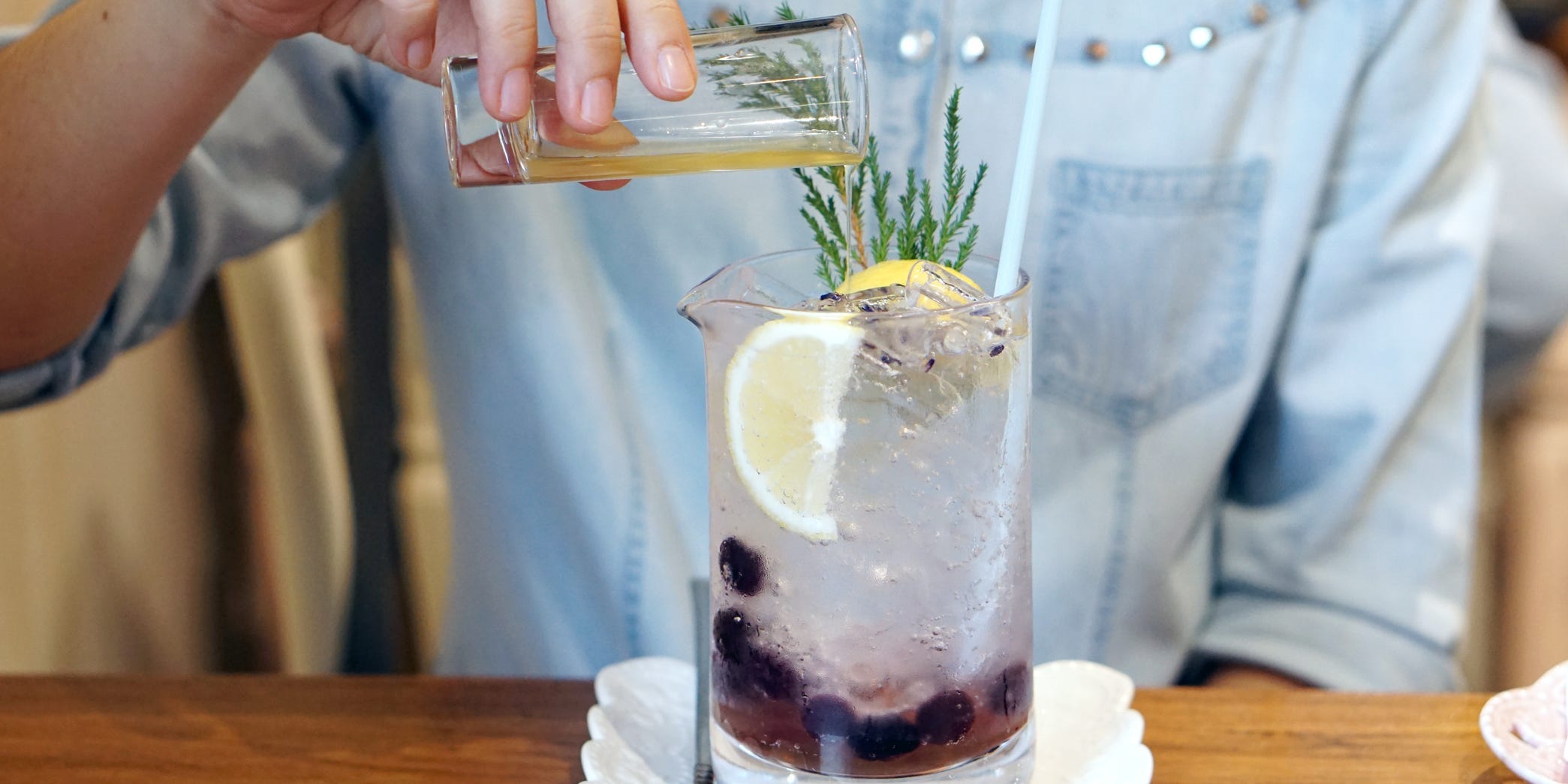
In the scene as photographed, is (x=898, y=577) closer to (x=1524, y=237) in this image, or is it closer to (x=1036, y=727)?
(x=1036, y=727)

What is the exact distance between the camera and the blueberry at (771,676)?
1.73ft

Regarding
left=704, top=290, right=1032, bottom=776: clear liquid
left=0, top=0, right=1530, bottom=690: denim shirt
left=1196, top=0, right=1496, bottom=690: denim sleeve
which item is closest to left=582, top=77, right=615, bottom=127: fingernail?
left=704, top=290, right=1032, bottom=776: clear liquid

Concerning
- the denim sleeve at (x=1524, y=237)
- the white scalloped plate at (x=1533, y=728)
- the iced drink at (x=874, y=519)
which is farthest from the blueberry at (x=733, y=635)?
the denim sleeve at (x=1524, y=237)

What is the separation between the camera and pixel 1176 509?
3.38 feet

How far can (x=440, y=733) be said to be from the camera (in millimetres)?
643

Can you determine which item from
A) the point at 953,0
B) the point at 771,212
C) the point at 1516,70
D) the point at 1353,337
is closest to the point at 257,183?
the point at 771,212

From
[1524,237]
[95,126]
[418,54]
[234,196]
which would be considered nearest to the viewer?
[418,54]

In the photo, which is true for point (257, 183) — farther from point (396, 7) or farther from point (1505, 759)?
point (1505, 759)

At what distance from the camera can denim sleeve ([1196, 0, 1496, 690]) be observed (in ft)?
3.26

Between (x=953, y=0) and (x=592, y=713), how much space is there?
57 centimetres

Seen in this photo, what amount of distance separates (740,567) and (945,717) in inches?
4.1

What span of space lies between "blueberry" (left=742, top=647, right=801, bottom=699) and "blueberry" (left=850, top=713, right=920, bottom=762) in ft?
0.10

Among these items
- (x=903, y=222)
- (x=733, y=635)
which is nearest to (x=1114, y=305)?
(x=903, y=222)

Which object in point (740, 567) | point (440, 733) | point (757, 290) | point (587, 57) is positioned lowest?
point (440, 733)
